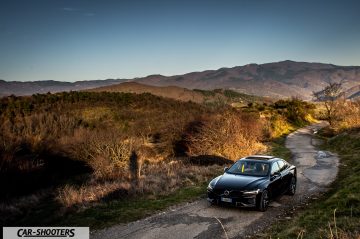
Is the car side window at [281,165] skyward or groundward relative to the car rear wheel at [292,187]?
skyward

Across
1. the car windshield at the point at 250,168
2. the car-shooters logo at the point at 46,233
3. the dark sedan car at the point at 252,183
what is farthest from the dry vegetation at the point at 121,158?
the dark sedan car at the point at 252,183

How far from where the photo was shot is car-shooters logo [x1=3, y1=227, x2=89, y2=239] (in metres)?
9.10

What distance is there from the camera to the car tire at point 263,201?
1173 centimetres

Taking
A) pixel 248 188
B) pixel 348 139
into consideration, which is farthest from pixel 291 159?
pixel 248 188

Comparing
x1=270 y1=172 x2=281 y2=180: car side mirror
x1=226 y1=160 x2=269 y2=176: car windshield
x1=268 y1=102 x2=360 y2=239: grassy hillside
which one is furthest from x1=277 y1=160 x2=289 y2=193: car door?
x1=268 y1=102 x2=360 y2=239: grassy hillside

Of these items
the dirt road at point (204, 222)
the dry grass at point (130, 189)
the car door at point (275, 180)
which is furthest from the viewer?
the dry grass at point (130, 189)

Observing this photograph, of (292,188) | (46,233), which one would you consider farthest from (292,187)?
(46,233)

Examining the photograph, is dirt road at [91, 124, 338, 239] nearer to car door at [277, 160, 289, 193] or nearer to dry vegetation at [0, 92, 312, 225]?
car door at [277, 160, 289, 193]

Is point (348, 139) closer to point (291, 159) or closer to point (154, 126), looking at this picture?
point (291, 159)

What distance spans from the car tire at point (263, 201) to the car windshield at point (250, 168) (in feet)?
2.91

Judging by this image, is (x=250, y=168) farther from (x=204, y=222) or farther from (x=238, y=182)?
(x=204, y=222)

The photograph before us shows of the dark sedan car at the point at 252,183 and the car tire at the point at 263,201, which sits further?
the car tire at the point at 263,201

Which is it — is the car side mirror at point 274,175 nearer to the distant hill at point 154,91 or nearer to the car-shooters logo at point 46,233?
the car-shooters logo at point 46,233

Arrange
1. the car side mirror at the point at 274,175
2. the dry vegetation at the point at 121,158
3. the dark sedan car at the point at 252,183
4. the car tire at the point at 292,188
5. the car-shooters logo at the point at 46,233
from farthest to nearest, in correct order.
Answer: the dry vegetation at the point at 121,158, the car tire at the point at 292,188, the car side mirror at the point at 274,175, the dark sedan car at the point at 252,183, the car-shooters logo at the point at 46,233
